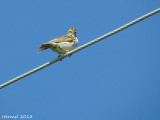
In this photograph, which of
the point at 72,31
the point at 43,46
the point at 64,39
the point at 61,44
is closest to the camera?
the point at 43,46

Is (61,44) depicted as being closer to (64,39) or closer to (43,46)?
(64,39)

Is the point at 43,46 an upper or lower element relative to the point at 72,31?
lower

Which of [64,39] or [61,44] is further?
[64,39]

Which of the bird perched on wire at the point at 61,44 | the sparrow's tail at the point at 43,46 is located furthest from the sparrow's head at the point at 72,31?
the sparrow's tail at the point at 43,46

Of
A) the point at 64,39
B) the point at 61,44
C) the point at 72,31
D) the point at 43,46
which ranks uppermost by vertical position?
the point at 72,31

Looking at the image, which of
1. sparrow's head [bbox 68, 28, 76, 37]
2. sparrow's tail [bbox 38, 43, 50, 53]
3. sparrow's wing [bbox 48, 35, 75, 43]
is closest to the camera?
sparrow's tail [bbox 38, 43, 50, 53]

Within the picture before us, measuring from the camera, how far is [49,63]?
9094 millimetres

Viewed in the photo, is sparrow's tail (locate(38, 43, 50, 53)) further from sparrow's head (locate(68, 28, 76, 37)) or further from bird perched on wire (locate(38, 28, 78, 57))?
sparrow's head (locate(68, 28, 76, 37))

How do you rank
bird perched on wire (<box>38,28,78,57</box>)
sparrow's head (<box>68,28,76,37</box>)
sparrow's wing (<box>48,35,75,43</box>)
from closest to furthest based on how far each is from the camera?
bird perched on wire (<box>38,28,78,57</box>) < sparrow's wing (<box>48,35,75,43</box>) < sparrow's head (<box>68,28,76,37</box>)

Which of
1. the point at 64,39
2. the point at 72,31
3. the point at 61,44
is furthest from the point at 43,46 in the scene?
the point at 72,31

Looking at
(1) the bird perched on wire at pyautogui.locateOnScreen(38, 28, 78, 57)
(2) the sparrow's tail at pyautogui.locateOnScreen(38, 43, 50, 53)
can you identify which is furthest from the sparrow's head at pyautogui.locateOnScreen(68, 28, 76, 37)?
(2) the sparrow's tail at pyautogui.locateOnScreen(38, 43, 50, 53)

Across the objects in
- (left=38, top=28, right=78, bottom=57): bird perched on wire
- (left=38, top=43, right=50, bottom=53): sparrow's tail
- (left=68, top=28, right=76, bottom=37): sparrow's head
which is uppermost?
(left=68, top=28, right=76, bottom=37): sparrow's head

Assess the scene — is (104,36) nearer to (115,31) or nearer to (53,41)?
(115,31)

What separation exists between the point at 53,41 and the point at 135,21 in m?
4.06
